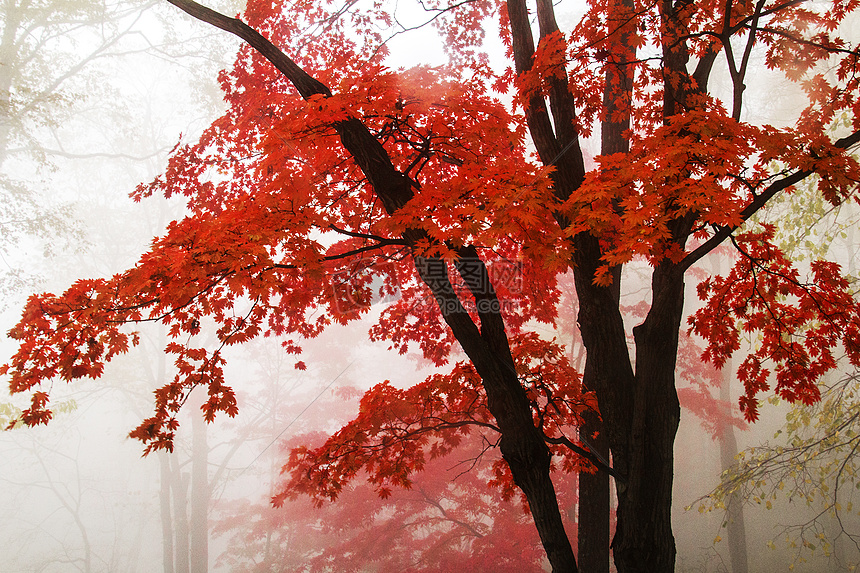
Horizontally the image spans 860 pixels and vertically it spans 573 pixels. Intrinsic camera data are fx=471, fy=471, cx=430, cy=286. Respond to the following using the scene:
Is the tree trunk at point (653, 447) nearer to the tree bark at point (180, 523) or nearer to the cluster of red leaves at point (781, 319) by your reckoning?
the cluster of red leaves at point (781, 319)

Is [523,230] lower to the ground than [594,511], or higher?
higher

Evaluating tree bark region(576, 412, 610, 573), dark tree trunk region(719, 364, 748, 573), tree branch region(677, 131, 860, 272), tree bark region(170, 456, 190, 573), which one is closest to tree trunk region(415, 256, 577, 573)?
tree bark region(576, 412, 610, 573)

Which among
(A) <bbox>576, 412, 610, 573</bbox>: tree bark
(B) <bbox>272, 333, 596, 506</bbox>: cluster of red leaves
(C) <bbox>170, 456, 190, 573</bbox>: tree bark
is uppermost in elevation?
(C) <bbox>170, 456, 190, 573</bbox>: tree bark

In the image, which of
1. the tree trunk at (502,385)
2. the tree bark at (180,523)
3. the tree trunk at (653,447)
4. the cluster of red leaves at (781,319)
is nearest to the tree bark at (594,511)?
the tree trunk at (653,447)

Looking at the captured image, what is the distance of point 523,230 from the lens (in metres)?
2.54

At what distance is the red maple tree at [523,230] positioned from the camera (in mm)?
2406

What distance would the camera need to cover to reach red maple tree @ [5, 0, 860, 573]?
241 cm

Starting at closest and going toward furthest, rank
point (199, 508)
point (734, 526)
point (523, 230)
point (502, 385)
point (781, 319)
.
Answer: point (523, 230), point (502, 385), point (781, 319), point (734, 526), point (199, 508)

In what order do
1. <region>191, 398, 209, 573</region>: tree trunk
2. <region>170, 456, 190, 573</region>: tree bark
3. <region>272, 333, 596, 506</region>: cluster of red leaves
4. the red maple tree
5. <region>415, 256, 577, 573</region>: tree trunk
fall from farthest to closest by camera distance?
1. <region>170, 456, 190, 573</region>: tree bark
2. <region>191, 398, 209, 573</region>: tree trunk
3. <region>272, 333, 596, 506</region>: cluster of red leaves
4. <region>415, 256, 577, 573</region>: tree trunk
5. the red maple tree

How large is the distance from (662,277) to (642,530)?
169 centimetres

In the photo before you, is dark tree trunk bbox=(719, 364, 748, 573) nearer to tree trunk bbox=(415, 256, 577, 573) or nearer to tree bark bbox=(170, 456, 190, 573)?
tree trunk bbox=(415, 256, 577, 573)

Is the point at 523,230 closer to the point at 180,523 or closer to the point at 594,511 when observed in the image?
the point at 594,511

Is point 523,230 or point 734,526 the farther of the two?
point 734,526

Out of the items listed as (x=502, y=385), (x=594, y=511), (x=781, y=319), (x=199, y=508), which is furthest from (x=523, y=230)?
(x=199, y=508)
